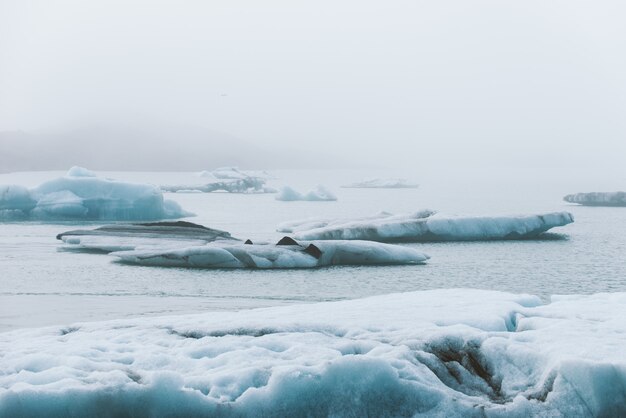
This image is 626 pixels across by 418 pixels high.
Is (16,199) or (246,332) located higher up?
(16,199)

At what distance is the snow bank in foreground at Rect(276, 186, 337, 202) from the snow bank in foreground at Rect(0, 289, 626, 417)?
32.3 meters

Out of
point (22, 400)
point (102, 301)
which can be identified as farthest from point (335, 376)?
point (102, 301)

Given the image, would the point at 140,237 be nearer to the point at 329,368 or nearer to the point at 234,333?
the point at 234,333

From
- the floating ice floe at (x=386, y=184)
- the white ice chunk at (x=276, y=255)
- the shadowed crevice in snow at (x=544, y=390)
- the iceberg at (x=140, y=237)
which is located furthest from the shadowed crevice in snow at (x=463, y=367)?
the floating ice floe at (x=386, y=184)

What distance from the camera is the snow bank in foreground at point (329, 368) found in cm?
456

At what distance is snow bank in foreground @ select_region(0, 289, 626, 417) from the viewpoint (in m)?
4.56

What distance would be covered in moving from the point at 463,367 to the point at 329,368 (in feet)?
3.03

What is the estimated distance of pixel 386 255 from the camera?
14484 mm

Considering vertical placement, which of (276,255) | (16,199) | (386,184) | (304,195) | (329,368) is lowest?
(329,368)

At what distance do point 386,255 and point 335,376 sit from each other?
32.2ft

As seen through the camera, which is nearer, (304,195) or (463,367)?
(463,367)

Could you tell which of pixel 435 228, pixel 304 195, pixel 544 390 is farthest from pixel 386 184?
pixel 544 390

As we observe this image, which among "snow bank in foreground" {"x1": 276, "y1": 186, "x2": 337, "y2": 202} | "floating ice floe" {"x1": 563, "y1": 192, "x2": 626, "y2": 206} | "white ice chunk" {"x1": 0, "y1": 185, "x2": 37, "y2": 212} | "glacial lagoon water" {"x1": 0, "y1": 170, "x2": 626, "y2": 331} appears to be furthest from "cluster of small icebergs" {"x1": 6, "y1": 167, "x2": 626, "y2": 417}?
"floating ice floe" {"x1": 563, "y1": 192, "x2": 626, "y2": 206}

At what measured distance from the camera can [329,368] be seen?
15.6 ft
